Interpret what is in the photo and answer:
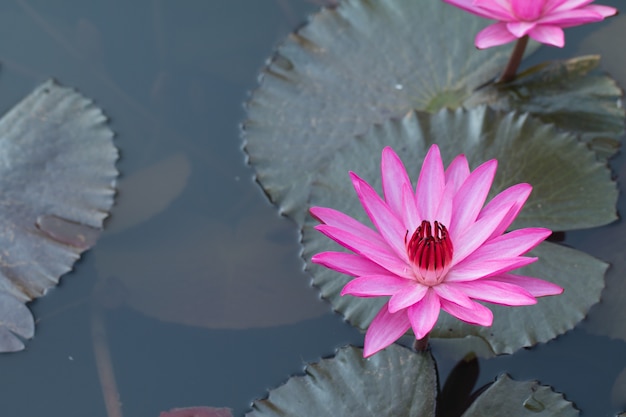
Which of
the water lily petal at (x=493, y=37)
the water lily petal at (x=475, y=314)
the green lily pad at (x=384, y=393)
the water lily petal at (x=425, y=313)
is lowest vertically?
the green lily pad at (x=384, y=393)

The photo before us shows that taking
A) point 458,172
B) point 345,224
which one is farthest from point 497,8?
point 345,224

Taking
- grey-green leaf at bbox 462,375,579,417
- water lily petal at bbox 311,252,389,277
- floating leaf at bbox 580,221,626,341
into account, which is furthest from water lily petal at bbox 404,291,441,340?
floating leaf at bbox 580,221,626,341

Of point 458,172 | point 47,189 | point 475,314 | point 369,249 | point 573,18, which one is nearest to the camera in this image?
point 475,314

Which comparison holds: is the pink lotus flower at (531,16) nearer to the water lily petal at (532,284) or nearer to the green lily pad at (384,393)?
the water lily petal at (532,284)

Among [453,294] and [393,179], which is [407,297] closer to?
[453,294]

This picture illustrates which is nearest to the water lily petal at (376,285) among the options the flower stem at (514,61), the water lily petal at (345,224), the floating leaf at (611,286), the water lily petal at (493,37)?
the water lily petal at (345,224)
